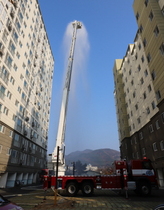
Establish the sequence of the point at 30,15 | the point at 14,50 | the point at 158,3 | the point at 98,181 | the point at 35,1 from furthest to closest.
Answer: the point at 35,1 < the point at 30,15 < the point at 14,50 < the point at 158,3 < the point at 98,181

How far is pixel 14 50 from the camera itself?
107 ft

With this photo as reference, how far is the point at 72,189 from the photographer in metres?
16.7

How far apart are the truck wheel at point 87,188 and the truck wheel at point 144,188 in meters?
5.48

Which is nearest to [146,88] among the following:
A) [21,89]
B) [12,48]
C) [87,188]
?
[87,188]

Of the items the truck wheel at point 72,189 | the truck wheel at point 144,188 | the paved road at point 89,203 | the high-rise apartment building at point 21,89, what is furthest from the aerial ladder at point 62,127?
the high-rise apartment building at point 21,89

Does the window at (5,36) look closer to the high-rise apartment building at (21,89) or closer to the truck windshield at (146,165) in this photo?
the high-rise apartment building at (21,89)

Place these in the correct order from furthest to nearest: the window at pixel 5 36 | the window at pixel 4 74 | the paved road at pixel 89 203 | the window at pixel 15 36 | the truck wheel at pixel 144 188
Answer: the window at pixel 15 36, the window at pixel 5 36, the window at pixel 4 74, the truck wheel at pixel 144 188, the paved road at pixel 89 203

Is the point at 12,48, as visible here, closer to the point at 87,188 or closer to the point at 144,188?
the point at 87,188

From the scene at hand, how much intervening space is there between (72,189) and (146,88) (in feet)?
83.3

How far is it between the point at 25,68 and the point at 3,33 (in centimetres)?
1063

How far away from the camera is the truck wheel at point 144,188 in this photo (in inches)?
655

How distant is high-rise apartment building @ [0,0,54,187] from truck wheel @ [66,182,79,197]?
50.5ft

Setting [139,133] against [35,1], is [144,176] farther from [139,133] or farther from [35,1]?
[35,1]

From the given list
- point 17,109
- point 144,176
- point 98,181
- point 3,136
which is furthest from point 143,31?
point 3,136
